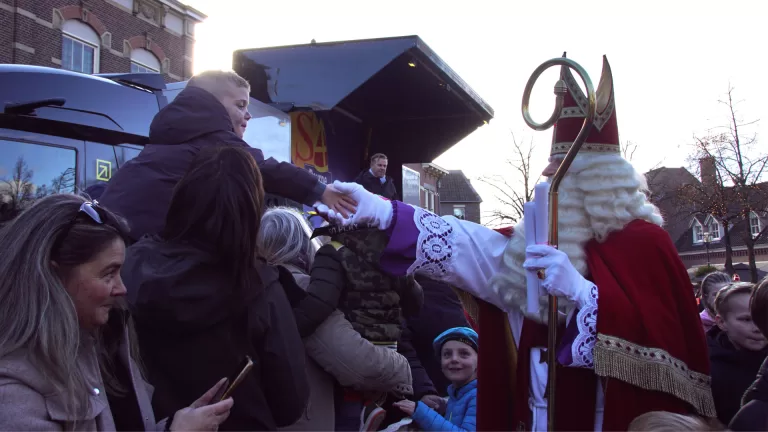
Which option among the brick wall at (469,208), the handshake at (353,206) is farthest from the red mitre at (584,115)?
the brick wall at (469,208)

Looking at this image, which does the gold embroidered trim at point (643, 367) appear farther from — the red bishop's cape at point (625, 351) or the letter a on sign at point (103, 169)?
the letter a on sign at point (103, 169)

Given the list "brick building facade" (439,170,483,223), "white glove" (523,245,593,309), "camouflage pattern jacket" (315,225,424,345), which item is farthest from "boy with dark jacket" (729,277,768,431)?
"brick building facade" (439,170,483,223)

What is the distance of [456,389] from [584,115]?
168 centimetres

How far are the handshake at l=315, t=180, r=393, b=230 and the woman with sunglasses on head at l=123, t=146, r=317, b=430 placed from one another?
425 mm

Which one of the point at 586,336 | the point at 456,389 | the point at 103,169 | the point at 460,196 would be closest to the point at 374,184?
the point at 103,169

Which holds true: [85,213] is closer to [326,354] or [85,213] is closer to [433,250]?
[433,250]

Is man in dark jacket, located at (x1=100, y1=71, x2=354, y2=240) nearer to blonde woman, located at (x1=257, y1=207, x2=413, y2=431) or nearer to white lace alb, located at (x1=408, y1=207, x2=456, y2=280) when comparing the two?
blonde woman, located at (x1=257, y1=207, x2=413, y2=431)

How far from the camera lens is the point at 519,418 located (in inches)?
93.4

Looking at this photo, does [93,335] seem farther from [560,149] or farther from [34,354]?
[560,149]

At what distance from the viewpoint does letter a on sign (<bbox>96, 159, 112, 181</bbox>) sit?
4391 millimetres

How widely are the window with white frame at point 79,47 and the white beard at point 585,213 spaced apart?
54.0 feet

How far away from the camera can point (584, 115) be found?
2.35 meters

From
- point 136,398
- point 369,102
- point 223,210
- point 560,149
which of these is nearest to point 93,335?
point 136,398

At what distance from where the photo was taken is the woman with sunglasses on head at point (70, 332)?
5.10ft
